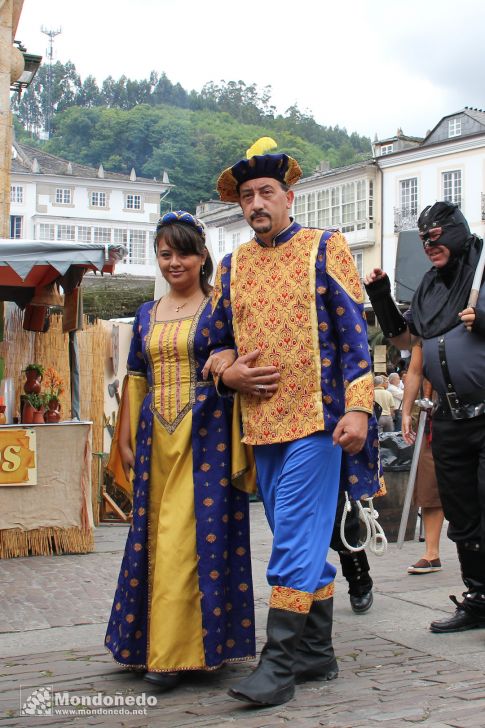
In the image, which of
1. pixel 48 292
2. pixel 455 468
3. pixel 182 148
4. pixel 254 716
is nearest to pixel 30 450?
pixel 48 292

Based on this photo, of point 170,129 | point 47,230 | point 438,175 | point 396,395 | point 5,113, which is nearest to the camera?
point 5,113

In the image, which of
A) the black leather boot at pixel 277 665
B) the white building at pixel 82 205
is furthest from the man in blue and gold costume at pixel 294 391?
the white building at pixel 82 205

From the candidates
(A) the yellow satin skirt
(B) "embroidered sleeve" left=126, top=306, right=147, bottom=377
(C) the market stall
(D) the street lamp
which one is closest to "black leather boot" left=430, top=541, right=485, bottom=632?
(A) the yellow satin skirt

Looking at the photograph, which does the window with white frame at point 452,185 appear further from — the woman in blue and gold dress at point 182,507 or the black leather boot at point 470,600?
the woman in blue and gold dress at point 182,507

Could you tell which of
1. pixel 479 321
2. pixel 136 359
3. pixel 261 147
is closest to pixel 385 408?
pixel 479 321

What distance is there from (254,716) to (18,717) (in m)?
0.84

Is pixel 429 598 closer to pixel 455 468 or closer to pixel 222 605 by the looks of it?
pixel 455 468

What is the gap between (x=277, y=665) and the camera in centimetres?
338

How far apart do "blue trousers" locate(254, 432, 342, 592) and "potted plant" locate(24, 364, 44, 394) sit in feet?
14.7

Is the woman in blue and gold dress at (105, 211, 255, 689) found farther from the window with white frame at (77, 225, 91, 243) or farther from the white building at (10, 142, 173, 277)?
the window with white frame at (77, 225, 91, 243)

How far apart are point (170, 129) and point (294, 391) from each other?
94.0 metres

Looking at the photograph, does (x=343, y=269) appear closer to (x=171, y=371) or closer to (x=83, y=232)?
(x=171, y=371)

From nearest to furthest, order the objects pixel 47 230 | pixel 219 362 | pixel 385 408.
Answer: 1. pixel 219 362
2. pixel 385 408
3. pixel 47 230

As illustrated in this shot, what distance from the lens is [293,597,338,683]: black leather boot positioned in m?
3.66
